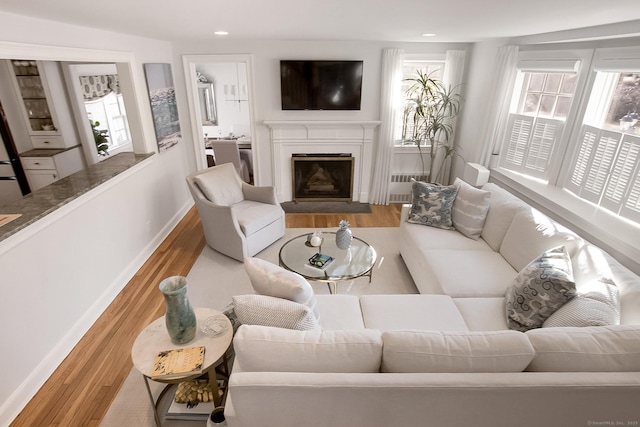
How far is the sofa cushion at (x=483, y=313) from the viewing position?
2047 mm

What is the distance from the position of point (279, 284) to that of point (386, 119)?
11.2 feet

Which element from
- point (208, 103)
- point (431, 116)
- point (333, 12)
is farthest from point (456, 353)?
point (208, 103)

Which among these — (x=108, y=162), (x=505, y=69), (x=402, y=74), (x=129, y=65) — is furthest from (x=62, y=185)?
(x=505, y=69)

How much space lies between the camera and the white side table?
5.41ft

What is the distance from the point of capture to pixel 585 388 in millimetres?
1348

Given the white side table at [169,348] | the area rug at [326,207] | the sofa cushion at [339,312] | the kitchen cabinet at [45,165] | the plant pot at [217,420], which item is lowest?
the area rug at [326,207]

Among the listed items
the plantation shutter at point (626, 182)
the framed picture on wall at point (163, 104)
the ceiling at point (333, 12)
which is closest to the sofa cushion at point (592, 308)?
the plantation shutter at point (626, 182)

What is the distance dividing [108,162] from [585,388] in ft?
13.2

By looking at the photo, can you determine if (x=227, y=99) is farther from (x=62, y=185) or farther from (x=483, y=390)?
(x=483, y=390)

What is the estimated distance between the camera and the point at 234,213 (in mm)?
3279

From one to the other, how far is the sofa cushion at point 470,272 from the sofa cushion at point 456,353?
896mm

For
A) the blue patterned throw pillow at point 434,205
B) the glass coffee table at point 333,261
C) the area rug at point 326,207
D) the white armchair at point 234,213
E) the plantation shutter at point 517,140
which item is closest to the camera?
the glass coffee table at point 333,261

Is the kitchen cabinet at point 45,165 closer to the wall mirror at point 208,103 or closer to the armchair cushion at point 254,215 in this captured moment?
the armchair cushion at point 254,215

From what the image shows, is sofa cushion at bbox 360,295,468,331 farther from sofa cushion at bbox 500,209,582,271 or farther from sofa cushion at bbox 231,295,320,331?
sofa cushion at bbox 500,209,582,271
